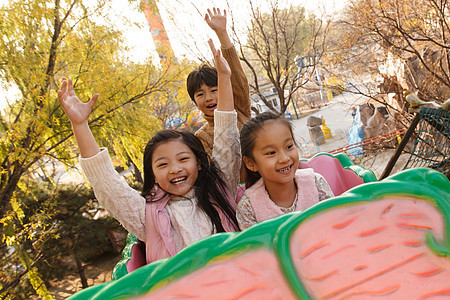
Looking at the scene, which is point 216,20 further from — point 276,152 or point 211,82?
point 276,152

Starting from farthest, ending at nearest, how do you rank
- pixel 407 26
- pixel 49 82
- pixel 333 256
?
pixel 407 26, pixel 49 82, pixel 333 256

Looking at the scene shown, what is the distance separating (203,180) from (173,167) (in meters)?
0.16

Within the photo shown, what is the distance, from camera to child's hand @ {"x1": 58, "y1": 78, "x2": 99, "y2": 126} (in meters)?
1.13

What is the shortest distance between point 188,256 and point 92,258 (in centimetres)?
664

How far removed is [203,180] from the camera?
131cm

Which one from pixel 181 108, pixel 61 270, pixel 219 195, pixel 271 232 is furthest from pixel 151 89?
pixel 181 108

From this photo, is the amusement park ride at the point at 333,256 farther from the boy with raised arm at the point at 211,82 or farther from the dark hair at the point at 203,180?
the boy with raised arm at the point at 211,82

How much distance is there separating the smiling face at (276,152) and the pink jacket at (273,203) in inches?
3.5

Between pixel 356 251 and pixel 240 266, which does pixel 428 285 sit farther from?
pixel 240 266

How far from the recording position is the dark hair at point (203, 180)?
125 cm

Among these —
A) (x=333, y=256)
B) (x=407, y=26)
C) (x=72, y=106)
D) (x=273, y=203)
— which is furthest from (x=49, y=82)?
(x=407, y=26)

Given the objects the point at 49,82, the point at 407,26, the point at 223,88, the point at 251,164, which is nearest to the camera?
the point at 251,164

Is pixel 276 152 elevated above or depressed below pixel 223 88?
below

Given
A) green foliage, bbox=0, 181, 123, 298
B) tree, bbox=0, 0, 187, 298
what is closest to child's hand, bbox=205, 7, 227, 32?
tree, bbox=0, 0, 187, 298
